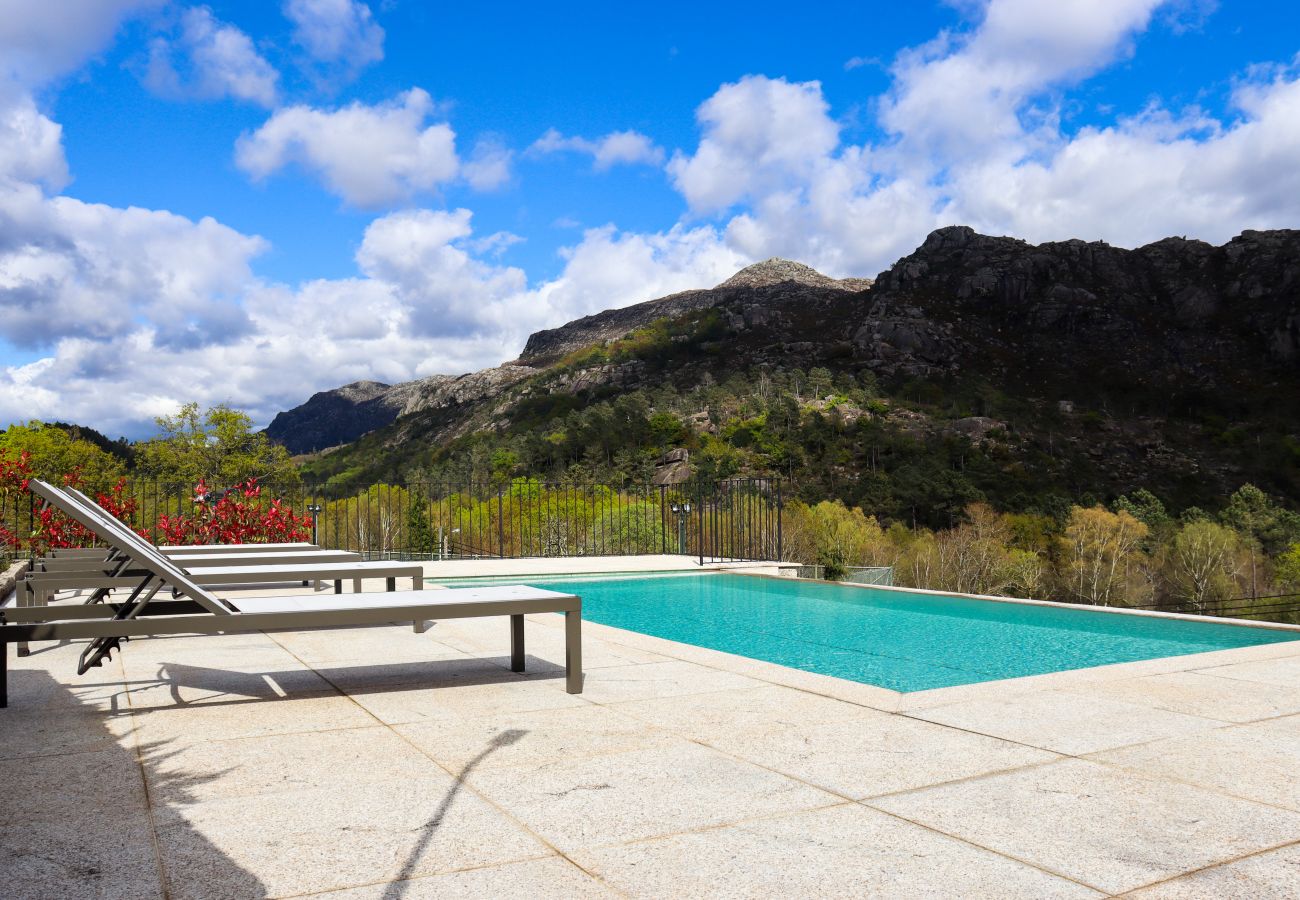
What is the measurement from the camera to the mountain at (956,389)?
62969 mm

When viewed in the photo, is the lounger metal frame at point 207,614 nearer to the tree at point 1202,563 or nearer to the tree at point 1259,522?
the tree at point 1202,563

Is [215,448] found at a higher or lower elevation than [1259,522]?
higher

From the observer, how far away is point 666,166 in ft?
→ 91.0

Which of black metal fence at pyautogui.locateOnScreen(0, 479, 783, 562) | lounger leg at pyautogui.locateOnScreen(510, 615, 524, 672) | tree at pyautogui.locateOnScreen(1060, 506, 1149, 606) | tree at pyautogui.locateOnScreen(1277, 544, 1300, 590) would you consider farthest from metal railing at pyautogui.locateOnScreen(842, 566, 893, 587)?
tree at pyautogui.locateOnScreen(1277, 544, 1300, 590)

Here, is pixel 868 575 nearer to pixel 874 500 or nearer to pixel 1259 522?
pixel 874 500

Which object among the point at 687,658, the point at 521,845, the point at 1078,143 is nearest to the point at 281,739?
the point at 521,845

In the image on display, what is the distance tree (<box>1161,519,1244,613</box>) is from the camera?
46125 mm

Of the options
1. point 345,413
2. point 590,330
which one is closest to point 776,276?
point 590,330

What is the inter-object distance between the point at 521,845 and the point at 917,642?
17.7ft

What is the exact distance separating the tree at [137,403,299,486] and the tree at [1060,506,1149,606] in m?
41.1

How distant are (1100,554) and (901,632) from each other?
46.1 metres

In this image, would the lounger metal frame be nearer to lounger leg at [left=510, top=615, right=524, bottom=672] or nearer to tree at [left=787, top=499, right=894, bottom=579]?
lounger leg at [left=510, top=615, right=524, bottom=672]

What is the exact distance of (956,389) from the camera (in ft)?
255

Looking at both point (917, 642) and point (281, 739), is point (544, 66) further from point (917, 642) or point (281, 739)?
point (281, 739)
